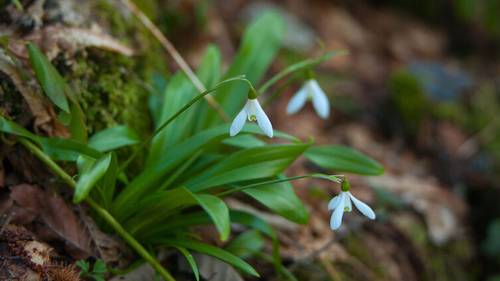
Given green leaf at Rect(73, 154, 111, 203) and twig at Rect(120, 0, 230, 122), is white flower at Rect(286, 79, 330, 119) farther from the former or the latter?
green leaf at Rect(73, 154, 111, 203)

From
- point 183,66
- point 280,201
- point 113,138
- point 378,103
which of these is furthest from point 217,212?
point 378,103

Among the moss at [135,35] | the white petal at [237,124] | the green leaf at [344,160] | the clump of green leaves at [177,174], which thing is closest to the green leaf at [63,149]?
the clump of green leaves at [177,174]

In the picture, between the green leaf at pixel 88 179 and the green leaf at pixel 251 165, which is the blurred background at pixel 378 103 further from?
the green leaf at pixel 88 179

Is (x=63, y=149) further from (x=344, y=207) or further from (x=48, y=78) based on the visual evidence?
(x=344, y=207)

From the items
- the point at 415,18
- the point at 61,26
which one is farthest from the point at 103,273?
the point at 415,18

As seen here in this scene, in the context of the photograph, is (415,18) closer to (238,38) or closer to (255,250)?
(238,38)

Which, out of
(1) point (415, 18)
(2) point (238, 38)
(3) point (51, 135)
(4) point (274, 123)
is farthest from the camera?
(1) point (415, 18)
